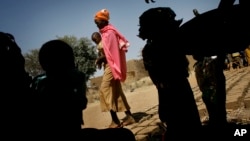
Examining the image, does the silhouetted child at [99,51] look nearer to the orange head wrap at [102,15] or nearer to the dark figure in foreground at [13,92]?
the orange head wrap at [102,15]

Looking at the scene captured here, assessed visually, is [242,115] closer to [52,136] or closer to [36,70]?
[52,136]

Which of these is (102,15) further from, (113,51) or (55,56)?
(55,56)

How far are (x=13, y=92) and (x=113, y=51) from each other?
3.79 metres

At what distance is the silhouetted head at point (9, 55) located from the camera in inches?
91.3

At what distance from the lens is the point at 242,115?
4.35 meters

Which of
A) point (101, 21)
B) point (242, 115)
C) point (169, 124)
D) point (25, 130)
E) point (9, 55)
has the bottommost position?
point (242, 115)

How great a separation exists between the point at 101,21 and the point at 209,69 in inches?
99.0

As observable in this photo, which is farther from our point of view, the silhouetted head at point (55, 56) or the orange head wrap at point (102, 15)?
the orange head wrap at point (102, 15)

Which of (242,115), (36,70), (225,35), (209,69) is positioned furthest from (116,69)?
(36,70)

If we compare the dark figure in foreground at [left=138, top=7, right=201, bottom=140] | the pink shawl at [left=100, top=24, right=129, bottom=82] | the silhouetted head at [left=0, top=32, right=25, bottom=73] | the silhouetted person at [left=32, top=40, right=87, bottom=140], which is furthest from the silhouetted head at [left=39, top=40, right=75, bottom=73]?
the pink shawl at [left=100, top=24, right=129, bottom=82]

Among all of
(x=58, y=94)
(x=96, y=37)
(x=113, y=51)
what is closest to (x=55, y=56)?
(x=58, y=94)

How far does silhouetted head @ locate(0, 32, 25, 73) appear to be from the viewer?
2.32 meters

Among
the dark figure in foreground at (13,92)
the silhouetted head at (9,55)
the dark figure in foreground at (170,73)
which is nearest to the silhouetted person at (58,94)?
the dark figure in foreground at (13,92)

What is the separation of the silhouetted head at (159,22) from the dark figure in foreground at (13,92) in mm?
1198
